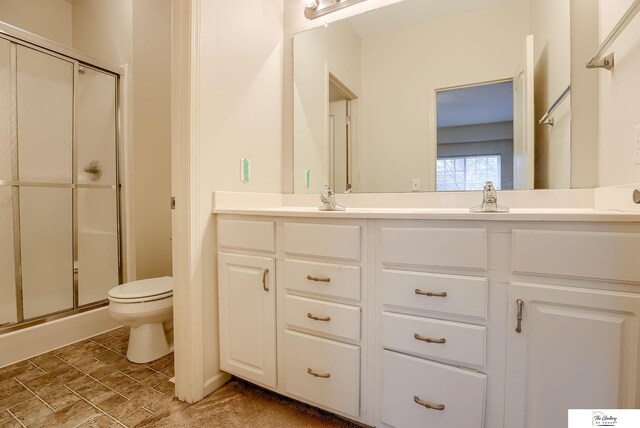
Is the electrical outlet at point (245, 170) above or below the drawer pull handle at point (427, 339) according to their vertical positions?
above

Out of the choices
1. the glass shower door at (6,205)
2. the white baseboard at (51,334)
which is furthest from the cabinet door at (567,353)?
the glass shower door at (6,205)

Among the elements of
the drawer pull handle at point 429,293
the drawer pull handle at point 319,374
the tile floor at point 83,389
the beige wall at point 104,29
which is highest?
the beige wall at point 104,29

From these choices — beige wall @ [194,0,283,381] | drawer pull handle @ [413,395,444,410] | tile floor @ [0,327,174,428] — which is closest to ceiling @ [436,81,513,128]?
beige wall @ [194,0,283,381]

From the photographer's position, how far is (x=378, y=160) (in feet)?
5.49

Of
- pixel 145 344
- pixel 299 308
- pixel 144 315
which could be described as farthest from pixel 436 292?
pixel 145 344

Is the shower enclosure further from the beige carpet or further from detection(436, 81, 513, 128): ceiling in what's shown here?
detection(436, 81, 513, 128): ceiling

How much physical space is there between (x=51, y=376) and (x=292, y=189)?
1.60 meters

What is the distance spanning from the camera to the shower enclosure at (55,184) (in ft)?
6.59

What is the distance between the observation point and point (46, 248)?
2.19 metres

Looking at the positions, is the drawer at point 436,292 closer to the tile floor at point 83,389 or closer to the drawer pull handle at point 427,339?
the drawer pull handle at point 427,339

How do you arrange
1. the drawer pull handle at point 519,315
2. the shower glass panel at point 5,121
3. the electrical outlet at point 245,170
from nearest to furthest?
the drawer pull handle at point 519,315, the electrical outlet at point 245,170, the shower glass panel at point 5,121

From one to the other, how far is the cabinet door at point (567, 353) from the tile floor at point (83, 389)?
1.42 metres

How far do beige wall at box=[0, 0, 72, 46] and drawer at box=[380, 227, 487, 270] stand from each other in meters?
3.57

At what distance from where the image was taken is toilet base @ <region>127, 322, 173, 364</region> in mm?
1718
